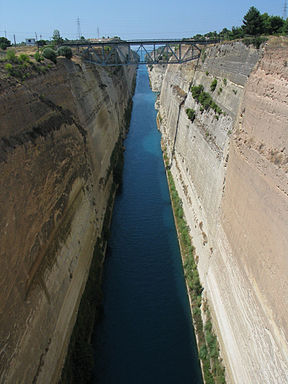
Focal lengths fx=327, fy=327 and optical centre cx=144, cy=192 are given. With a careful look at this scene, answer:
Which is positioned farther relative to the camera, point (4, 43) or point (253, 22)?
point (4, 43)

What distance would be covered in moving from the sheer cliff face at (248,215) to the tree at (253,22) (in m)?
1.18

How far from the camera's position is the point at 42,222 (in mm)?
8742

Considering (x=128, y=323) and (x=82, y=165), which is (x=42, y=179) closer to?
(x=82, y=165)

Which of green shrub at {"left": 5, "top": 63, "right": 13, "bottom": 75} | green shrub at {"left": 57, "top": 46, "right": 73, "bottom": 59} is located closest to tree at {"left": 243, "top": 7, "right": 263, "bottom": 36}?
green shrub at {"left": 57, "top": 46, "right": 73, "bottom": 59}

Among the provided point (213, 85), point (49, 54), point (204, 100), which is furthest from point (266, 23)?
point (49, 54)

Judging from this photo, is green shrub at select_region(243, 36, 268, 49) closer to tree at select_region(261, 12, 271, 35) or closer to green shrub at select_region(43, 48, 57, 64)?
tree at select_region(261, 12, 271, 35)

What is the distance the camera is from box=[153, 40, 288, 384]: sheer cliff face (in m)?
6.62

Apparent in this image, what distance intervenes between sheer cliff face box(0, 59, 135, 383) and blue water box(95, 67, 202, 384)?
6.14 ft

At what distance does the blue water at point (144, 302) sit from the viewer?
10.4m

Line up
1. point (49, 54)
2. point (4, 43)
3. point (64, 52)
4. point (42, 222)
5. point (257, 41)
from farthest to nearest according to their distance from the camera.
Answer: point (4, 43) < point (64, 52) < point (49, 54) < point (257, 41) < point (42, 222)

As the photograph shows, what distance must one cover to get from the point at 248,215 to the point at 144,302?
6290 millimetres

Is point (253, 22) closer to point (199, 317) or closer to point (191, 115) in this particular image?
point (191, 115)

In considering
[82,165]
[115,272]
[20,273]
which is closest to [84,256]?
[115,272]

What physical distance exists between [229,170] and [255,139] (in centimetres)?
192
